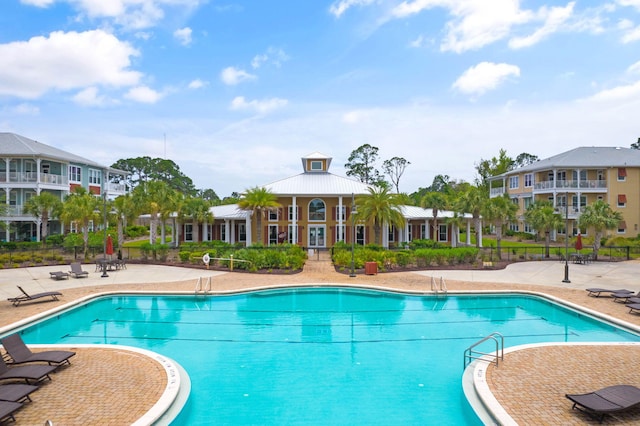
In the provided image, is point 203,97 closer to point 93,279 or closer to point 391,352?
point 93,279

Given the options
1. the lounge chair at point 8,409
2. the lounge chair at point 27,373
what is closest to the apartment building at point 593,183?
the lounge chair at point 27,373

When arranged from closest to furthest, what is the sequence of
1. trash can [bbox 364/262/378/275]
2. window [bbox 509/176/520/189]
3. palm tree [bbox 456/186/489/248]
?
trash can [bbox 364/262/378/275] < palm tree [bbox 456/186/489/248] < window [bbox 509/176/520/189]

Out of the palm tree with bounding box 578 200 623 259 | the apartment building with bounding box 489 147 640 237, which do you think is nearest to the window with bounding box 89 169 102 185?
the apartment building with bounding box 489 147 640 237

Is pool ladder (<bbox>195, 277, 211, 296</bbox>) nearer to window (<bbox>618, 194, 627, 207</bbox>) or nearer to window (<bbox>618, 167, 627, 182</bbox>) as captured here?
window (<bbox>618, 194, 627, 207</bbox>)

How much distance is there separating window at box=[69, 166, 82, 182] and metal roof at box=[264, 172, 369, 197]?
22872 mm

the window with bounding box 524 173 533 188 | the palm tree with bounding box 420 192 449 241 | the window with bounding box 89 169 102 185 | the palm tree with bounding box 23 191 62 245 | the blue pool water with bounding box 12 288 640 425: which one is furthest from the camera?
the window with bounding box 524 173 533 188

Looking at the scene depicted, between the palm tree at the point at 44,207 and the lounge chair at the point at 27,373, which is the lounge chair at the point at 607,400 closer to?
the lounge chair at the point at 27,373

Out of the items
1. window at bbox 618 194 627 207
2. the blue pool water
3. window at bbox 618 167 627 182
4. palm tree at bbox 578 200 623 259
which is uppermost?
window at bbox 618 167 627 182

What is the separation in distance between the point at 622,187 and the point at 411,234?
25065mm

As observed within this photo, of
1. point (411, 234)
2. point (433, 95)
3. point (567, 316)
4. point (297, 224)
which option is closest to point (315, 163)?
point (297, 224)

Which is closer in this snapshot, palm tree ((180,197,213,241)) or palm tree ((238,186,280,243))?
palm tree ((238,186,280,243))

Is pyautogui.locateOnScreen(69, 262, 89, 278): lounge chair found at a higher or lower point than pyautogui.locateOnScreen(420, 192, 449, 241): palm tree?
lower

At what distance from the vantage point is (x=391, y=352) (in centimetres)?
1255

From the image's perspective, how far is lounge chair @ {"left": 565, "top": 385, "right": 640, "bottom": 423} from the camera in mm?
7539
